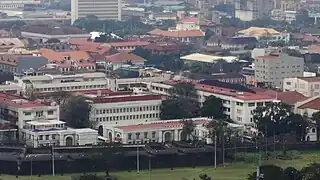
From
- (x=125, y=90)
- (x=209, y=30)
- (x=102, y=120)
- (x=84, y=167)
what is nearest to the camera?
(x=84, y=167)

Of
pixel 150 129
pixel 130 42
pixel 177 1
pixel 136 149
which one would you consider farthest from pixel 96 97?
pixel 177 1

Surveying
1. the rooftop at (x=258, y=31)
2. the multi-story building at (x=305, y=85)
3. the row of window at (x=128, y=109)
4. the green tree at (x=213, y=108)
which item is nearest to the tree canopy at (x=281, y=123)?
the green tree at (x=213, y=108)

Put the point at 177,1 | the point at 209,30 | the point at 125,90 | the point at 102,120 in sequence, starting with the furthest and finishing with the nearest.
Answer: the point at 177,1 → the point at 209,30 → the point at 125,90 → the point at 102,120

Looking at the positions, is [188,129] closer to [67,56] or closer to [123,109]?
[123,109]

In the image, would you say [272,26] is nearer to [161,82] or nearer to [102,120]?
[161,82]

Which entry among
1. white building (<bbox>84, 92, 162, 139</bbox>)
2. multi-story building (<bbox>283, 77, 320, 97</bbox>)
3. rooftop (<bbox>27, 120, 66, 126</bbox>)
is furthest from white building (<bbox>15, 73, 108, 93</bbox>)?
multi-story building (<bbox>283, 77, 320, 97</bbox>)

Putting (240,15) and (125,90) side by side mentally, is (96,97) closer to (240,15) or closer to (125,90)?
(125,90)

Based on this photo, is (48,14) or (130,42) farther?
(48,14)
